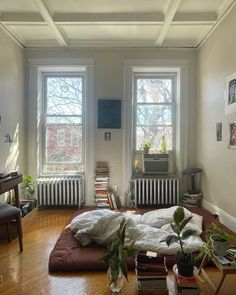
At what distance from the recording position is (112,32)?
13.1ft

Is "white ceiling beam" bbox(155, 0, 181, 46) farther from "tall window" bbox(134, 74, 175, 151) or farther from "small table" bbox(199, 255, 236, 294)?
"small table" bbox(199, 255, 236, 294)

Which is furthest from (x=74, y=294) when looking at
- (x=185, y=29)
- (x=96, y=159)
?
(x=185, y=29)

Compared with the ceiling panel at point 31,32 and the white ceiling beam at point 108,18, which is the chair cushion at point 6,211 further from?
the ceiling panel at point 31,32

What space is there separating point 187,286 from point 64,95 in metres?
3.82

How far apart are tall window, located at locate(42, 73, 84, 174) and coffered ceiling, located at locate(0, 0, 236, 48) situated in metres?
0.79

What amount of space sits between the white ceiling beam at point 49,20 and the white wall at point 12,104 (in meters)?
0.75

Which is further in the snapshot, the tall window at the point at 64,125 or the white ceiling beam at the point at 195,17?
the tall window at the point at 64,125

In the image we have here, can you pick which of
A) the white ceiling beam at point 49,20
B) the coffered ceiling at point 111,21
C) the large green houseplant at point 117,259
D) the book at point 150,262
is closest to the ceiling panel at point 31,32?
the coffered ceiling at point 111,21

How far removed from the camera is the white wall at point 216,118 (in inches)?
127

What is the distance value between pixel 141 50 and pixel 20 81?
2242mm

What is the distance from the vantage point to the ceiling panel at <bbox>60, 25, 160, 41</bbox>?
151 inches

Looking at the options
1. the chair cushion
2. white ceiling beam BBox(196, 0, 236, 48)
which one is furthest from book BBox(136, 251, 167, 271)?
white ceiling beam BBox(196, 0, 236, 48)

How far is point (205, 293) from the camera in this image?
6.35 feet

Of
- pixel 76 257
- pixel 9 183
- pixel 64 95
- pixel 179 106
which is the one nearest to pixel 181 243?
pixel 76 257
